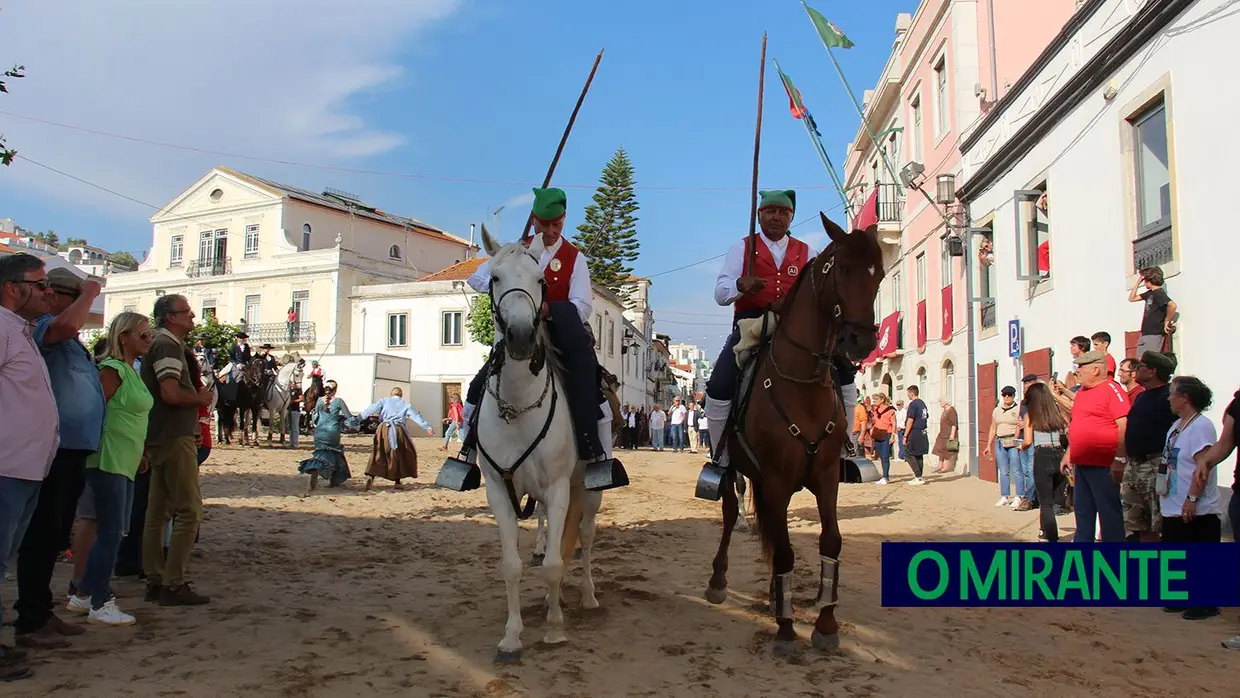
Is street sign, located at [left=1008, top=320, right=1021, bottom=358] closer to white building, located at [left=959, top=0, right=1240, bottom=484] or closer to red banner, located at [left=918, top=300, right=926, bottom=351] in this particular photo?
white building, located at [left=959, top=0, right=1240, bottom=484]

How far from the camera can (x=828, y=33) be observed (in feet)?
69.2

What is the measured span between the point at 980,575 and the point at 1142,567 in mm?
800

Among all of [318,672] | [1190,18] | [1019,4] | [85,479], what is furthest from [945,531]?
[1019,4]

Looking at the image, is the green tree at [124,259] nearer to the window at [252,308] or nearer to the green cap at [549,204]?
the window at [252,308]

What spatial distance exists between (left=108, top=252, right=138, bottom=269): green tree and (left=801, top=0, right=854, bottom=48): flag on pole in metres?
92.4

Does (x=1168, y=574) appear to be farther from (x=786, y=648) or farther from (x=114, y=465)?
(x=114, y=465)

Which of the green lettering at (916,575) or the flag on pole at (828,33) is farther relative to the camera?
the flag on pole at (828,33)

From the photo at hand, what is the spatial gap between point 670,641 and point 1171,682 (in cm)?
277

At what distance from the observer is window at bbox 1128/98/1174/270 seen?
1066 cm

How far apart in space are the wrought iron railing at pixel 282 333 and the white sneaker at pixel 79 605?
41435 millimetres

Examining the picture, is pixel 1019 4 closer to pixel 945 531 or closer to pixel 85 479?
pixel 945 531

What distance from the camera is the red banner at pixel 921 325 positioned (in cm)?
2361

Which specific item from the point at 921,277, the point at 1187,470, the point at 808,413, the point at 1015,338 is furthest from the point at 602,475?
the point at 921,277

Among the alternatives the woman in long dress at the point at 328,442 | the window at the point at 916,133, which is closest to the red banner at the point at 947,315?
the window at the point at 916,133
